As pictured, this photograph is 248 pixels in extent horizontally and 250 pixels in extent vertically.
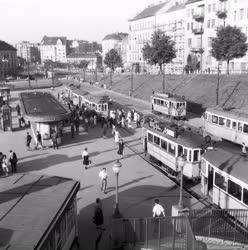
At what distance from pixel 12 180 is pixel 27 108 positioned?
19558mm

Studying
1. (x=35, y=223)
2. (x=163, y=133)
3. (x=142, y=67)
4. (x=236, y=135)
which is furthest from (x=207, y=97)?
(x=142, y=67)

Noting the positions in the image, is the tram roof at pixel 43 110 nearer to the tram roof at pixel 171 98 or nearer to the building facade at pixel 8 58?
the tram roof at pixel 171 98

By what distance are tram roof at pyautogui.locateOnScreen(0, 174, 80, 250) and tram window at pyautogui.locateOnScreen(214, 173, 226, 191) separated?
6.24 meters

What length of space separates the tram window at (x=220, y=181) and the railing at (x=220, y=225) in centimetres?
308

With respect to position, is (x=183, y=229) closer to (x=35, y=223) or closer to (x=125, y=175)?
(x=35, y=223)

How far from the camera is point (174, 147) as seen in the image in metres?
20.6

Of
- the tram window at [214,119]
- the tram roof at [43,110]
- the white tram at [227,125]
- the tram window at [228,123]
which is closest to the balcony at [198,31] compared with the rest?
the tram roof at [43,110]

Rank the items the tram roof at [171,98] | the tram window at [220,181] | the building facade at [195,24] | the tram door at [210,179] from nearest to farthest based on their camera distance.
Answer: the tram window at [220,181]
the tram door at [210,179]
the tram roof at [171,98]
the building facade at [195,24]

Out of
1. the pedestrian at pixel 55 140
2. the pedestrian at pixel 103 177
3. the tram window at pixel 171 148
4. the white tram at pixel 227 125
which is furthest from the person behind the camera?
the pedestrian at pixel 55 140

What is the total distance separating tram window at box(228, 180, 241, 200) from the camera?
1460 centimetres

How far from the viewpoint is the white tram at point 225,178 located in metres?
14.4

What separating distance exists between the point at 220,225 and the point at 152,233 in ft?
7.23

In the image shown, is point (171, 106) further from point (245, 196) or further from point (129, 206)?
point (245, 196)

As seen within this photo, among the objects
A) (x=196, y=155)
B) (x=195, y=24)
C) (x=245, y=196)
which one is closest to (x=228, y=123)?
(x=196, y=155)
